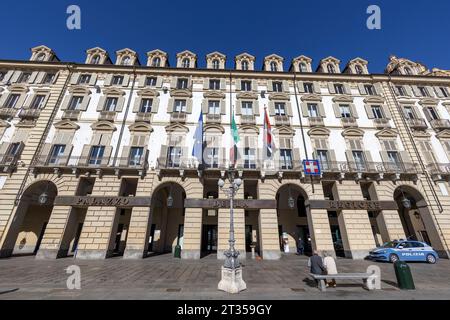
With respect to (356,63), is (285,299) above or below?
below

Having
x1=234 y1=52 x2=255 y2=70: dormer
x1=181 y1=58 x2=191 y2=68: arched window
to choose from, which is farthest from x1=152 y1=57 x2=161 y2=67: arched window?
x1=234 y1=52 x2=255 y2=70: dormer

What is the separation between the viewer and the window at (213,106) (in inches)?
781

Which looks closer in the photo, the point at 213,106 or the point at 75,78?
the point at 213,106

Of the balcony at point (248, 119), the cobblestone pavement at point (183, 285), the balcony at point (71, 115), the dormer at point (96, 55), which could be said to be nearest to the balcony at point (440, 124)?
the cobblestone pavement at point (183, 285)

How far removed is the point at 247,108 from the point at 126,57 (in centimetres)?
1590

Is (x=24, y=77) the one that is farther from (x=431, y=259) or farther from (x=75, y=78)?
(x=431, y=259)

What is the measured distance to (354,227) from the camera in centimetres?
1553

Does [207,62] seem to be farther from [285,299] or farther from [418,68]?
[418,68]

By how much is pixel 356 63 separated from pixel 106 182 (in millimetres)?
30648

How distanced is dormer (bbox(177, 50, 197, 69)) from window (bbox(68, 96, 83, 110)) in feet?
37.5

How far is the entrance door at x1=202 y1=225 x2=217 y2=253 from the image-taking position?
1943cm

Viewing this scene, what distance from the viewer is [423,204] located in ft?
53.9

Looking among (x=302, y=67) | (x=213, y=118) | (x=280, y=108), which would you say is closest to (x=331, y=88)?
(x=302, y=67)
